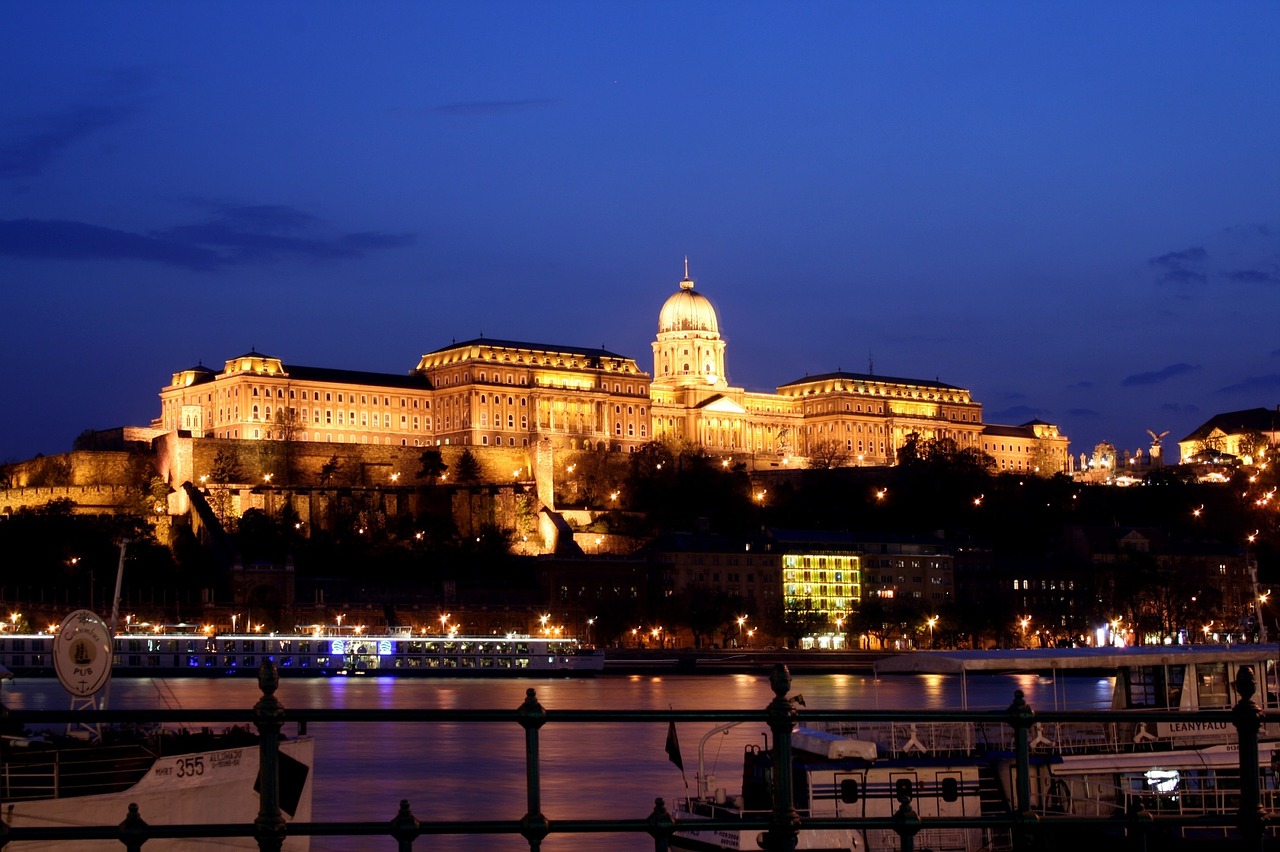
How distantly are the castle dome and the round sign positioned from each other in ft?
444

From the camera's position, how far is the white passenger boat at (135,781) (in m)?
17.7

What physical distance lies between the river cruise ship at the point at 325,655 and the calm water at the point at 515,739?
85 centimetres

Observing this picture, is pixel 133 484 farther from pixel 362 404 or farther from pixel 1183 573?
pixel 1183 573

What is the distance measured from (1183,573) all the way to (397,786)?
7555cm

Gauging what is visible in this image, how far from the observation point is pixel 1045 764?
25.1 m

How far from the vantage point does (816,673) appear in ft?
318

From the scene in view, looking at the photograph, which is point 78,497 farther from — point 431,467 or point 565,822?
point 565,822

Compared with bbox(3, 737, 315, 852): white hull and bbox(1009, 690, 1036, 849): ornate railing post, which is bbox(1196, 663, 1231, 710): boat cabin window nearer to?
bbox(3, 737, 315, 852): white hull

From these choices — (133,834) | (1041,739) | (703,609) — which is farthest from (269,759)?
(703,609)

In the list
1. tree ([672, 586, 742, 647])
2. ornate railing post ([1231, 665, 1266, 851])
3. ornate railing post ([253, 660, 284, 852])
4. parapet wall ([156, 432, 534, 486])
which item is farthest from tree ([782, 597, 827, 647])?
ornate railing post ([253, 660, 284, 852])

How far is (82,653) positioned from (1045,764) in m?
12.2

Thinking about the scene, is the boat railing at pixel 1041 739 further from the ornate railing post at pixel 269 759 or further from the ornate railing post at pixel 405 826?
the ornate railing post at pixel 269 759

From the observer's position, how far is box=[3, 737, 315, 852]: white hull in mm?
18016

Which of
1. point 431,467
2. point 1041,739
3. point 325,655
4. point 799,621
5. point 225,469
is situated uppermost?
point 431,467
